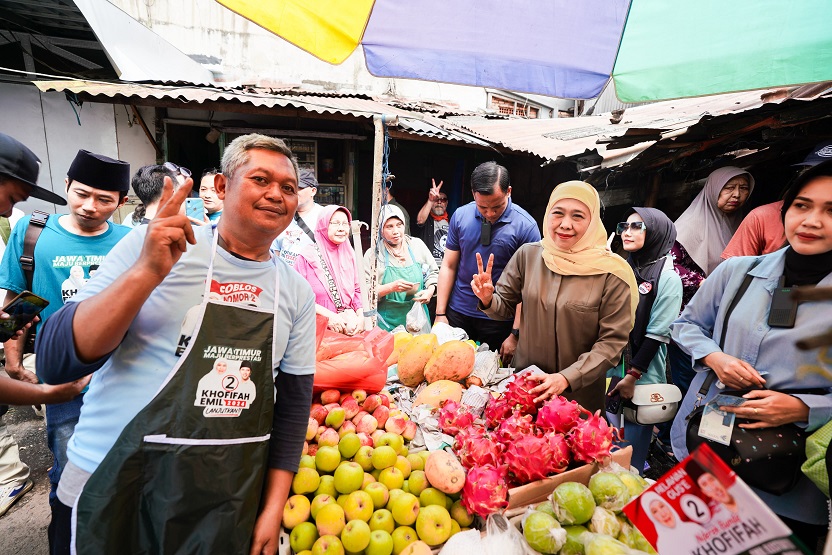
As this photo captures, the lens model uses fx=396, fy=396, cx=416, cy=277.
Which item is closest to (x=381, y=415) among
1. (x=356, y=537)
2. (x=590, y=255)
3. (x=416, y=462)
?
(x=416, y=462)

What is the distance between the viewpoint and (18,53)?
7000mm

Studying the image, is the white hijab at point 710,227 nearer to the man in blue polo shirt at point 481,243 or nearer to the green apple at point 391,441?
the man in blue polo shirt at point 481,243

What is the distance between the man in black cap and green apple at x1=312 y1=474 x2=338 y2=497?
1.73m

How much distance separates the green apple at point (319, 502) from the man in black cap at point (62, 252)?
69.4 inches

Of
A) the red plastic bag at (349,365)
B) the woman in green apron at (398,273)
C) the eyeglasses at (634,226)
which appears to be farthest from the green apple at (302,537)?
the eyeglasses at (634,226)

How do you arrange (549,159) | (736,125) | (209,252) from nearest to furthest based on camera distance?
(209,252)
(736,125)
(549,159)

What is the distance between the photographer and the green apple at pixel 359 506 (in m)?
1.42

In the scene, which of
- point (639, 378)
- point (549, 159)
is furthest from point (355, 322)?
point (549, 159)

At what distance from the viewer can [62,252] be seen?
228 cm

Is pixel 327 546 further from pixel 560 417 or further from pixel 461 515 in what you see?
pixel 560 417

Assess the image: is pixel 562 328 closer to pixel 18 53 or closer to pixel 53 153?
pixel 53 153

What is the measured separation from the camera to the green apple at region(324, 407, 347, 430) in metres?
1.87

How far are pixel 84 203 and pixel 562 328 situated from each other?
2.84m

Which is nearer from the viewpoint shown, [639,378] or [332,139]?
[639,378]
